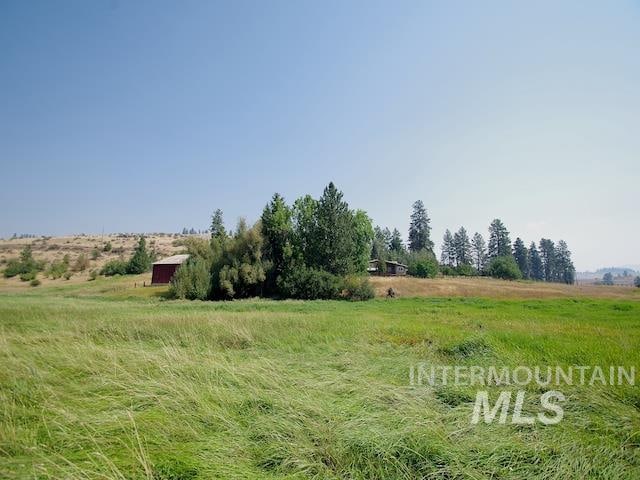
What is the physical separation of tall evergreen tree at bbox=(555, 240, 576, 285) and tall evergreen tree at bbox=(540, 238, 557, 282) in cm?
178

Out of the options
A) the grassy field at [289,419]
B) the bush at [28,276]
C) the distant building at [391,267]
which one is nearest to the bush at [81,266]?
the bush at [28,276]

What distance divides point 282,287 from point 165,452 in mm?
27188

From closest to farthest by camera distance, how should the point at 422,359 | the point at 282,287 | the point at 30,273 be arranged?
the point at 422,359
the point at 282,287
the point at 30,273

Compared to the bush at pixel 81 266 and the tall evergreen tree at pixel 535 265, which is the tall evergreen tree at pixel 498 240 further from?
the bush at pixel 81 266

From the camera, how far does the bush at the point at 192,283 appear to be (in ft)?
93.8

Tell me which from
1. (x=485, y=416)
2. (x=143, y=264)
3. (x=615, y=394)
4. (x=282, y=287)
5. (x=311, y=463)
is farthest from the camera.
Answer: (x=143, y=264)

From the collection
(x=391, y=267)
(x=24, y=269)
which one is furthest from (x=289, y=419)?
(x=24, y=269)

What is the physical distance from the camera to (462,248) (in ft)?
311

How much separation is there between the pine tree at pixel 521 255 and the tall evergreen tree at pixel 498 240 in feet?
22.8

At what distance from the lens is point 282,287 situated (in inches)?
1183

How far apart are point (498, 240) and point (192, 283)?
85.0 meters

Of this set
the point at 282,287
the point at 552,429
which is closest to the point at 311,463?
the point at 552,429

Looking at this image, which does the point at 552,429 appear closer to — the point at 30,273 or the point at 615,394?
the point at 615,394

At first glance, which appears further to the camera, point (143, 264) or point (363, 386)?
point (143, 264)
